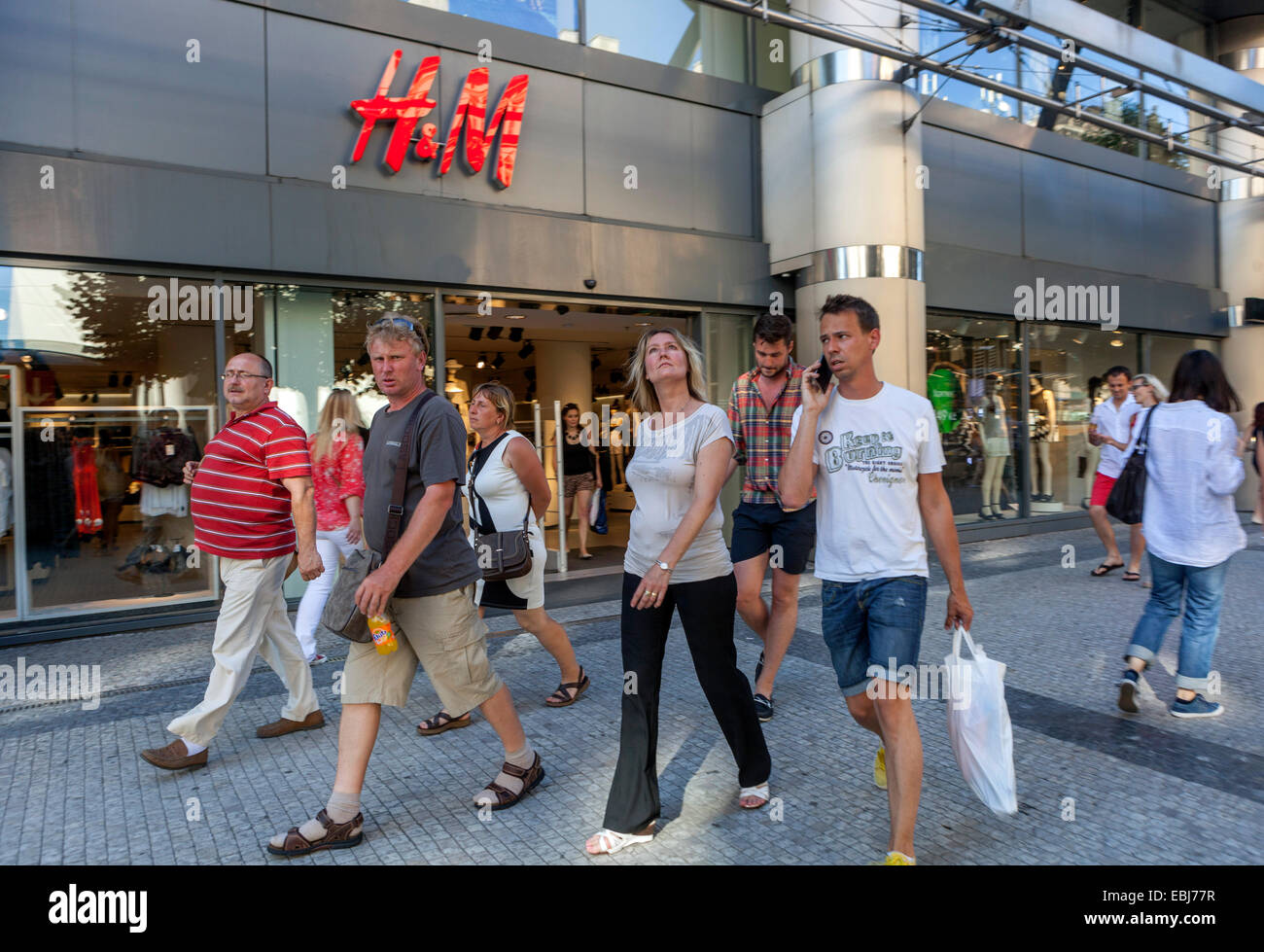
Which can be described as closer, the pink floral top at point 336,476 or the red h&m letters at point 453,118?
the pink floral top at point 336,476

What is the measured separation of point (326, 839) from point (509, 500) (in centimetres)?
207

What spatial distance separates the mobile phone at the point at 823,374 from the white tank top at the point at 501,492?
2.14 m

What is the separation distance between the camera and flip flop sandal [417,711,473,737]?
14.4 feet

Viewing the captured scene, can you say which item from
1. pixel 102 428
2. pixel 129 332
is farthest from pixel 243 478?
pixel 102 428

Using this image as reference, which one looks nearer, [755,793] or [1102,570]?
[755,793]

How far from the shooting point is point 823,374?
3.00 metres

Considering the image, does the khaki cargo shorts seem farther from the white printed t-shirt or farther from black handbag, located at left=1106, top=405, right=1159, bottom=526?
black handbag, located at left=1106, top=405, right=1159, bottom=526

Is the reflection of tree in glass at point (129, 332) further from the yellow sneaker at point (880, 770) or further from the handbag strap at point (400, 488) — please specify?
the yellow sneaker at point (880, 770)

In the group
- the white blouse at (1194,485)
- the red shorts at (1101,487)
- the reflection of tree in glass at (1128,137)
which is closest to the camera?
the white blouse at (1194,485)

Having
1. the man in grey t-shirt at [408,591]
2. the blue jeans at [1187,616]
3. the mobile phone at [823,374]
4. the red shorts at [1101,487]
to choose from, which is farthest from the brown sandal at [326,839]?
the red shorts at [1101,487]

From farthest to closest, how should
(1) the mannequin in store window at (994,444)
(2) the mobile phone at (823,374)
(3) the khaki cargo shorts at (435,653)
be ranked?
(1) the mannequin in store window at (994,444)
(3) the khaki cargo shorts at (435,653)
(2) the mobile phone at (823,374)

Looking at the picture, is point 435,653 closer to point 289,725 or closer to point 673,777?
point 673,777

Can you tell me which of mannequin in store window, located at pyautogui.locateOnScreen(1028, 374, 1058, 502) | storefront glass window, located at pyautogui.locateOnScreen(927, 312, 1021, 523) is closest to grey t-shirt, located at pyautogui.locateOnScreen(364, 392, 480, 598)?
storefront glass window, located at pyautogui.locateOnScreen(927, 312, 1021, 523)

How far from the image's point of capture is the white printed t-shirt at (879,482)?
2.92 m
